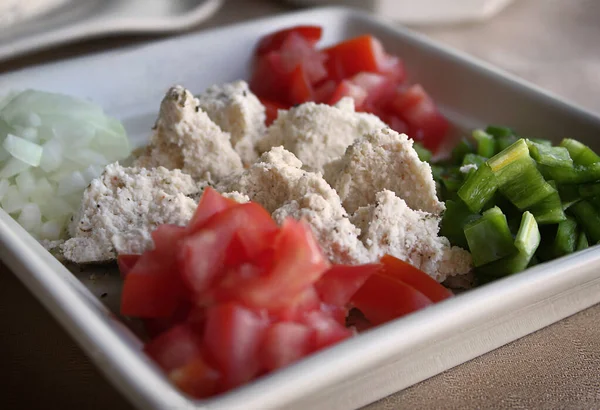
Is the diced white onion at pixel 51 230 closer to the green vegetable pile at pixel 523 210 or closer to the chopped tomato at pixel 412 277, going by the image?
the chopped tomato at pixel 412 277

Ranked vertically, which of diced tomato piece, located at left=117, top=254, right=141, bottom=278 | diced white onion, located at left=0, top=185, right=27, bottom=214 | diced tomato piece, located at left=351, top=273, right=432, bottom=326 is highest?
diced tomato piece, located at left=117, top=254, right=141, bottom=278

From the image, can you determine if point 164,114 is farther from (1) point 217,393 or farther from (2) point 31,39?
(2) point 31,39

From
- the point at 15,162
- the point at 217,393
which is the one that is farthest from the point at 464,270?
the point at 15,162

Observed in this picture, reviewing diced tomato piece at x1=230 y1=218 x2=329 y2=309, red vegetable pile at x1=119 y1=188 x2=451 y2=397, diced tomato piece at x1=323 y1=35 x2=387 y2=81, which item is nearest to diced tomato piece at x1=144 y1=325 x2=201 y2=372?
red vegetable pile at x1=119 y1=188 x2=451 y2=397

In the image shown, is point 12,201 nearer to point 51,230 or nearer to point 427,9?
point 51,230

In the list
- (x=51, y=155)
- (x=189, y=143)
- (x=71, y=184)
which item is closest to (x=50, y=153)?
(x=51, y=155)

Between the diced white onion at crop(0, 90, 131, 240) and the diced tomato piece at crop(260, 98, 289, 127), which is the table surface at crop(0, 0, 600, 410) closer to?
the diced white onion at crop(0, 90, 131, 240)
